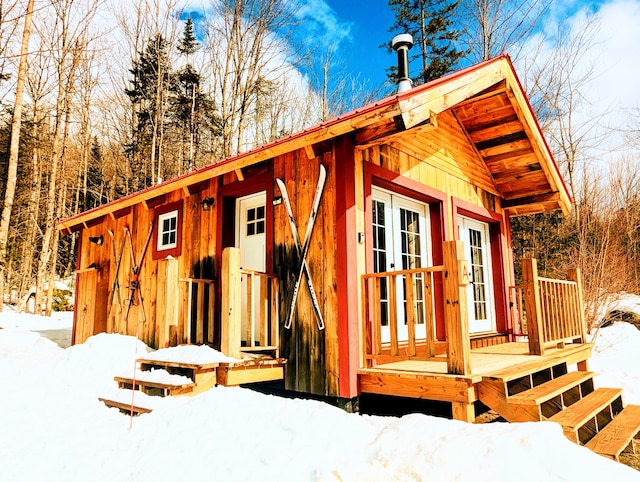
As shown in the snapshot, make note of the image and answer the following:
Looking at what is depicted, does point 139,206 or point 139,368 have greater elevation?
point 139,206

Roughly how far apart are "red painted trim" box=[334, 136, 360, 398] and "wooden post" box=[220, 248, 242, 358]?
104 centimetres

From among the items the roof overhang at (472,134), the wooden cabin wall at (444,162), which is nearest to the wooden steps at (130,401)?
the roof overhang at (472,134)

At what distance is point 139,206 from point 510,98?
5.82 m

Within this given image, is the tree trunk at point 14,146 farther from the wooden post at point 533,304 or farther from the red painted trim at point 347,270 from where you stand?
the wooden post at point 533,304

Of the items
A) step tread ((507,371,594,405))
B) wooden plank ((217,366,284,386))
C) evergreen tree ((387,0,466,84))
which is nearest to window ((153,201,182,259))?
wooden plank ((217,366,284,386))

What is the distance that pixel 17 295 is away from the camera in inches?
634

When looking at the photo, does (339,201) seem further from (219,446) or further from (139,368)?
(139,368)

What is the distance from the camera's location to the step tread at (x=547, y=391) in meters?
3.38

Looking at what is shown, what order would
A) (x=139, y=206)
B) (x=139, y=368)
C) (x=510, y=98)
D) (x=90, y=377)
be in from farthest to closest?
(x=139, y=206) → (x=510, y=98) → (x=90, y=377) → (x=139, y=368)

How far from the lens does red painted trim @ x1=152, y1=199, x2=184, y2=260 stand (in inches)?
252

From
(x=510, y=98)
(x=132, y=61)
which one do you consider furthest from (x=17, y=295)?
(x=510, y=98)

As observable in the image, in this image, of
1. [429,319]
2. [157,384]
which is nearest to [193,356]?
[157,384]

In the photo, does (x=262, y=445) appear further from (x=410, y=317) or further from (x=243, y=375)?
(x=410, y=317)

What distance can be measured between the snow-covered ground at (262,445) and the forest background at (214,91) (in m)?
10.9
